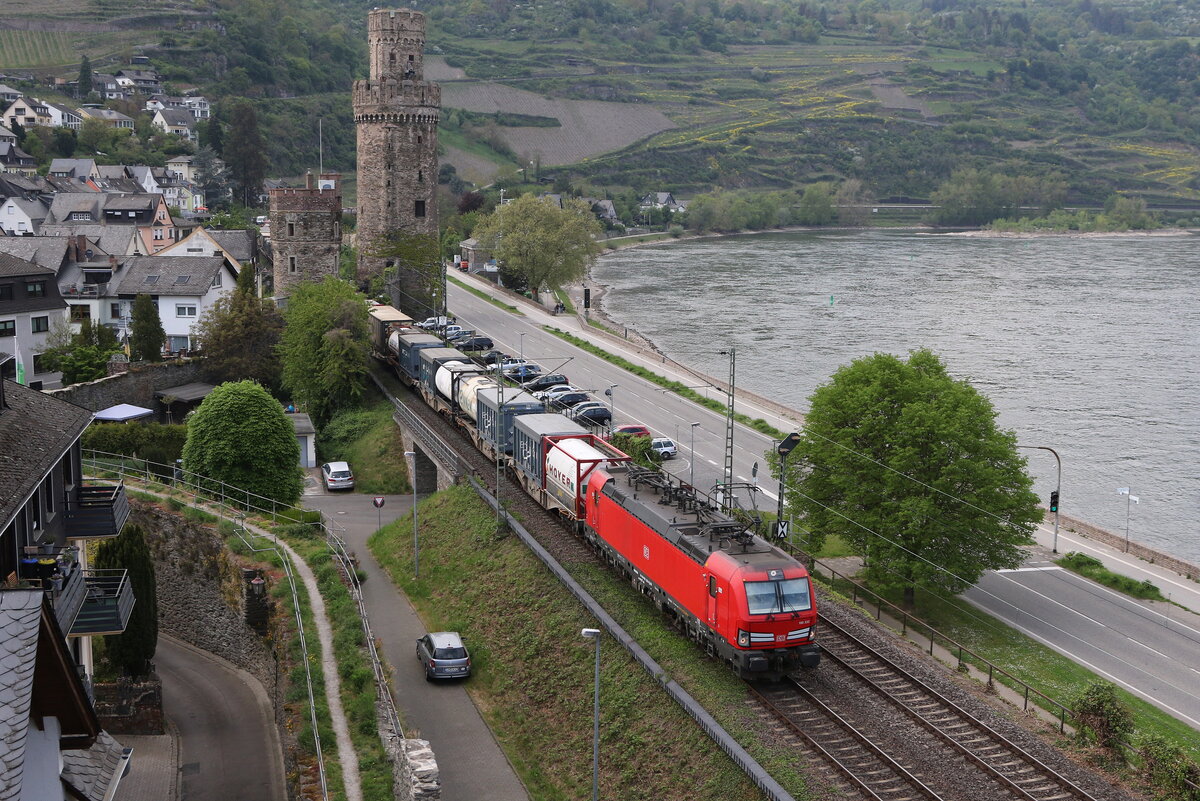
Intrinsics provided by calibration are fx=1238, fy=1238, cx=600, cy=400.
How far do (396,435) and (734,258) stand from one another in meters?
113

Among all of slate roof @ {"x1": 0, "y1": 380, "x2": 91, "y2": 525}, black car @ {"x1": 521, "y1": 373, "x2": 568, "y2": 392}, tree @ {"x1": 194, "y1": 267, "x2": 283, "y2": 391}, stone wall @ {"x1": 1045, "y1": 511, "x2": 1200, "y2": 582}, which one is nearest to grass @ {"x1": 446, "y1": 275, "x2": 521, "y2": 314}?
tree @ {"x1": 194, "y1": 267, "x2": 283, "y2": 391}

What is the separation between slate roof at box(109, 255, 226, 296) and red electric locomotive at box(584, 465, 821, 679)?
44890 millimetres

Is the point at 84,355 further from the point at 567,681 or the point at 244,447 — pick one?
the point at 567,681

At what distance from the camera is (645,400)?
65.6 metres

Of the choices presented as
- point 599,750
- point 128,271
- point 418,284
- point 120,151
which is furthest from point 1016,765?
point 120,151

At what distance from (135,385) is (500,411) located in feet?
85.5

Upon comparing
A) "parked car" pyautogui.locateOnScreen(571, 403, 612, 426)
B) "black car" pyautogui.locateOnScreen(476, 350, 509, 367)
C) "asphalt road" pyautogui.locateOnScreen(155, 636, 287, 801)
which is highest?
"black car" pyautogui.locateOnScreen(476, 350, 509, 367)

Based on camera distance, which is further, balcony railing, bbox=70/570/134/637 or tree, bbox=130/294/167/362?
tree, bbox=130/294/167/362

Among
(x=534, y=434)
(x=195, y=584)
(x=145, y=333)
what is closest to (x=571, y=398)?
(x=534, y=434)

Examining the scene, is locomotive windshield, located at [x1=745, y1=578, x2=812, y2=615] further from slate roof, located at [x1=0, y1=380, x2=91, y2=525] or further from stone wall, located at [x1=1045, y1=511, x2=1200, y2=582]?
stone wall, located at [x1=1045, y1=511, x2=1200, y2=582]

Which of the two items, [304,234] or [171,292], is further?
[304,234]

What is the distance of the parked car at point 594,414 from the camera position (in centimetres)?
5469

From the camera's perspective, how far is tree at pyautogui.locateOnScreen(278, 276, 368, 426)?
63062 millimetres

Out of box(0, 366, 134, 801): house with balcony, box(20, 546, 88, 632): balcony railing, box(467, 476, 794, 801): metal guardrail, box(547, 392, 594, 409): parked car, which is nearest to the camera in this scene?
box(0, 366, 134, 801): house with balcony
